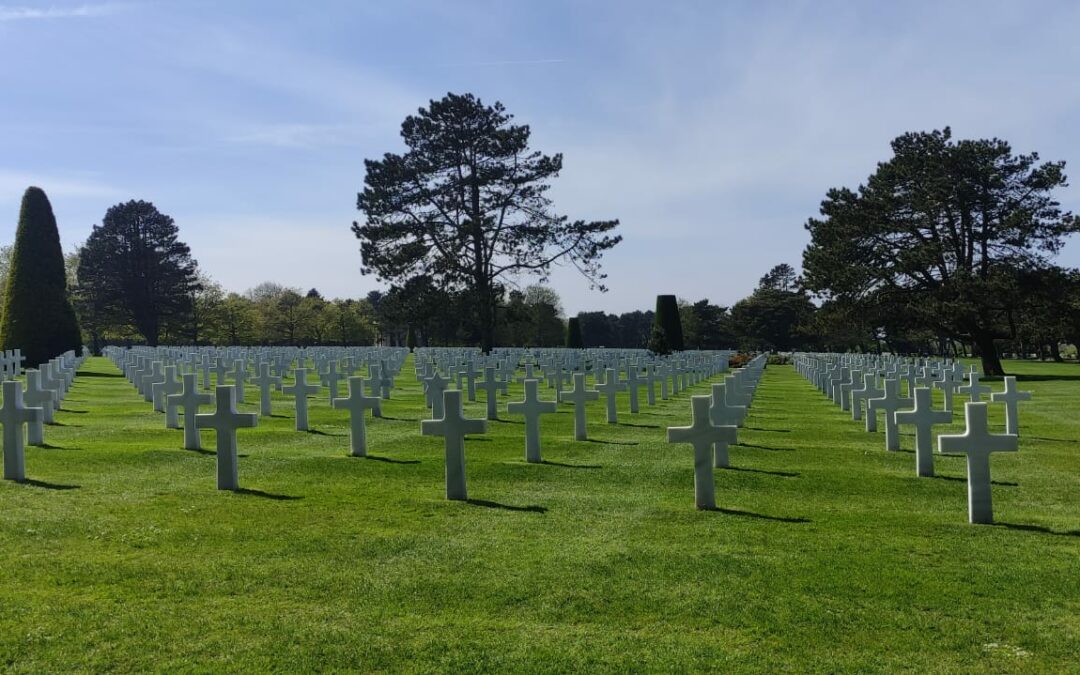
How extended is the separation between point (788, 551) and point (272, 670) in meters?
3.77

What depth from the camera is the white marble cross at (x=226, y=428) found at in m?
8.74

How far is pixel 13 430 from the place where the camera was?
9.27 meters

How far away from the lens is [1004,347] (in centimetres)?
7981

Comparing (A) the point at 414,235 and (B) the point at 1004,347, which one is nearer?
(A) the point at 414,235

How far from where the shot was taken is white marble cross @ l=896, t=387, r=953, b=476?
9.89m

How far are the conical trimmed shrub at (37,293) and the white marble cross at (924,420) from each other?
30.8 meters

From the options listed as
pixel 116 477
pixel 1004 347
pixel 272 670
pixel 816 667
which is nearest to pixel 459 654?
pixel 272 670

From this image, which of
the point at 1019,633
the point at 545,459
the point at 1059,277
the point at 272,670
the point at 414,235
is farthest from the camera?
the point at 414,235

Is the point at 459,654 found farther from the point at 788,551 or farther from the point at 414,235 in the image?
the point at 414,235

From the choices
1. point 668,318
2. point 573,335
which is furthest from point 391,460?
point 573,335

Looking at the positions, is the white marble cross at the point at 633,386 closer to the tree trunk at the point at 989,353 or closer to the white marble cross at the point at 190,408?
the white marble cross at the point at 190,408

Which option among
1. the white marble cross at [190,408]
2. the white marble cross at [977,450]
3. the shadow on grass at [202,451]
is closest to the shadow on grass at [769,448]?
the white marble cross at [977,450]

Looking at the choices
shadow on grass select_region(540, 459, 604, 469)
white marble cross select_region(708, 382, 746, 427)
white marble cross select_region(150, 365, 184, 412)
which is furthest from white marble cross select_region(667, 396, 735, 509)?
white marble cross select_region(150, 365, 184, 412)

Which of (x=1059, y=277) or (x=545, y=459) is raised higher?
(x=1059, y=277)
